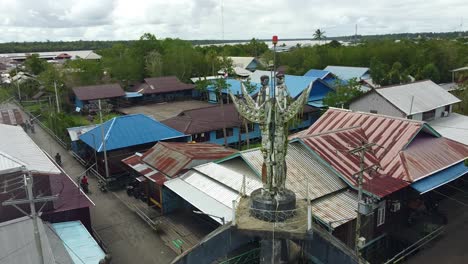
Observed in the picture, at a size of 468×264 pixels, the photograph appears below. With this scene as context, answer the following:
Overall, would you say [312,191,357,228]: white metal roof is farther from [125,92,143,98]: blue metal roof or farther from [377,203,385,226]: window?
[125,92,143,98]: blue metal roof

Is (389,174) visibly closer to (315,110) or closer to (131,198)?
(131,198)

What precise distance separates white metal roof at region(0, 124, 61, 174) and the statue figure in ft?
43.1

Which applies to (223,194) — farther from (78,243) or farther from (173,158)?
(78,243)

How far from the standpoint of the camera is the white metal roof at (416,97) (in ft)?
105

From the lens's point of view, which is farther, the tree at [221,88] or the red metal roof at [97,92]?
the red metal roof at [97,92]

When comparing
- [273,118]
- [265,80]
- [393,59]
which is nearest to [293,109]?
[273,118]

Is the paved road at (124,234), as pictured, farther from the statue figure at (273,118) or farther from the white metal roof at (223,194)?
the statue figure at (273,118)

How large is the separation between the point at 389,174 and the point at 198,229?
11260 millimetres

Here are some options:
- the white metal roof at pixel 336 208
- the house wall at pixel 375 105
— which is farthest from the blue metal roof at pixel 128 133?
the white metal roof at pixel 336 208

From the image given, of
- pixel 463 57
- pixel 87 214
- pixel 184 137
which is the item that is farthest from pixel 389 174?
pixel 463 57

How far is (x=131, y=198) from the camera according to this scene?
2673 centimetres

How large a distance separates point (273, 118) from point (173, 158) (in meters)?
15.5

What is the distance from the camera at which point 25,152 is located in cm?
2122

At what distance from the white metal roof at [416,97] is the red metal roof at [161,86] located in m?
39.0
